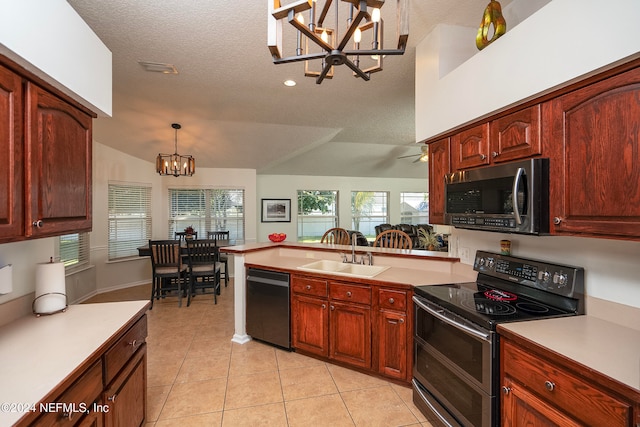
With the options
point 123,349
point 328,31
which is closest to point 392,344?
point 123,349

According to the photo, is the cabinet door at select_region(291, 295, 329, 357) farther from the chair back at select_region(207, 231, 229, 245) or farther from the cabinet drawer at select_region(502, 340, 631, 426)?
the chair back at select_region(207, 231, 229, 245)

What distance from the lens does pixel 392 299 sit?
92.0 inches

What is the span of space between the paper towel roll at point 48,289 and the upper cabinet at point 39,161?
28cm

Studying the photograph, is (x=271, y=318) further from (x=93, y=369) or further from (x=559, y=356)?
(x=559, y=356)

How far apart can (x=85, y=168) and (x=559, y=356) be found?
245 centimetres

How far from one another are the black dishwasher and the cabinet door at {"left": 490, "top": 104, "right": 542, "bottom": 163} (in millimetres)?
2023

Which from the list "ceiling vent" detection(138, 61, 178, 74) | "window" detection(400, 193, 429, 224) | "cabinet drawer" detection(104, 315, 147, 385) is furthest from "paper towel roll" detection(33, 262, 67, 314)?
"window" detection(400, 193, 429, 224)

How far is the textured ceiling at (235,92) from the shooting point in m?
2.01

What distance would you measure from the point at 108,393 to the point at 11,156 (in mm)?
1084

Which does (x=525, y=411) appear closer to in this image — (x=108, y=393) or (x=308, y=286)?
(x=308, y=286)

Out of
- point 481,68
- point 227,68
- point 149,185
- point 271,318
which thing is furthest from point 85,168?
point 149,185

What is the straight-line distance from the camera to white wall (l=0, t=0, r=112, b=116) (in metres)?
1.09

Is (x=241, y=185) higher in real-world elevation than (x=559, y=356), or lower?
higher

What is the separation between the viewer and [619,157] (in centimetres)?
123
